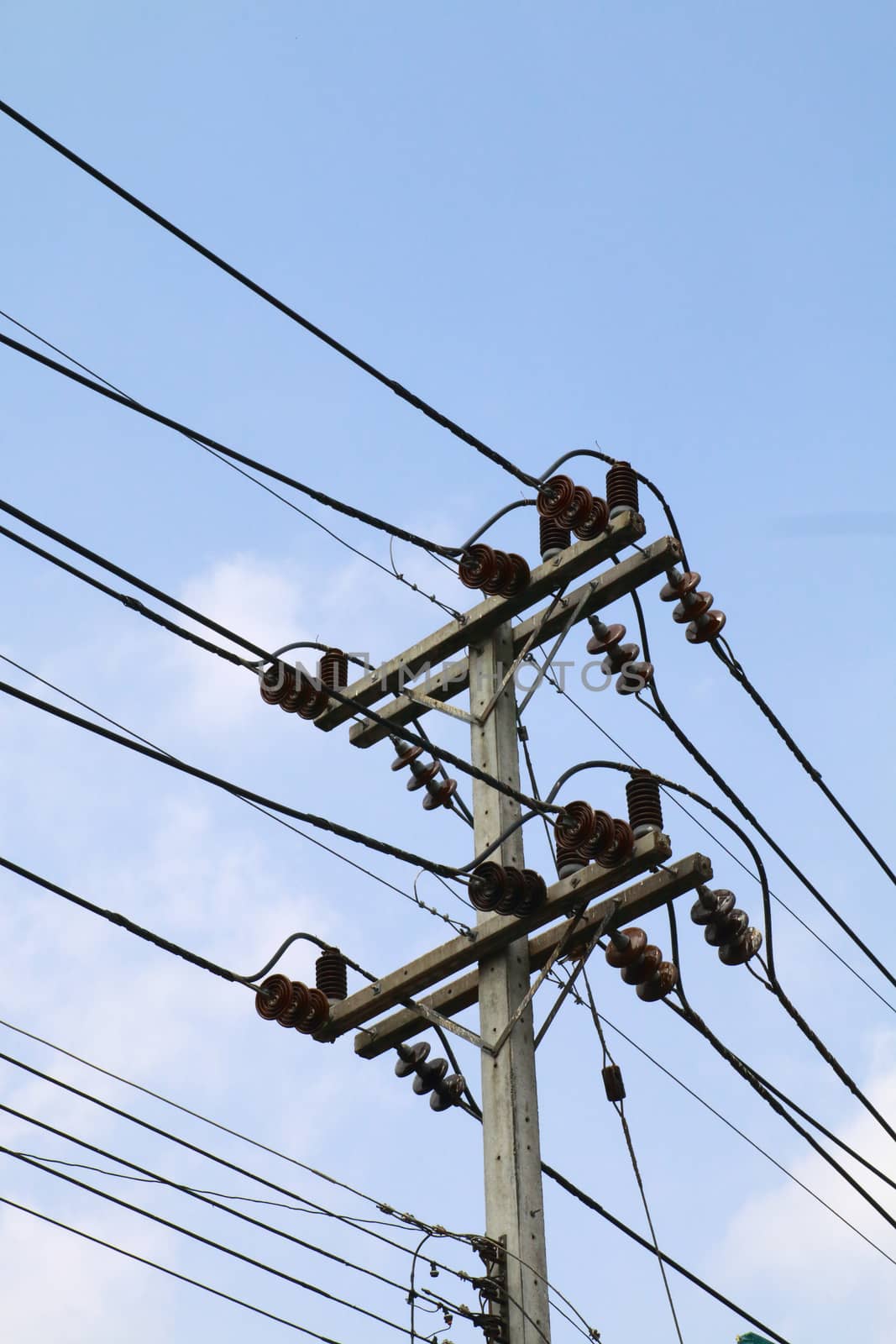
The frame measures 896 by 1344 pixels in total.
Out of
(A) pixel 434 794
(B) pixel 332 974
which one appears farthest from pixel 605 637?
(B) pixel 332 974

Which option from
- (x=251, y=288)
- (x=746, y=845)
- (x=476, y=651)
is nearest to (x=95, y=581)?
(x=251, y=288)

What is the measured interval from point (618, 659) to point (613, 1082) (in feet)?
8.41

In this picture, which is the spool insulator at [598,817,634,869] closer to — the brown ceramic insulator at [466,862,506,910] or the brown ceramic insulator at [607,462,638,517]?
the brown ceramic insulator at [466,862,506,910]

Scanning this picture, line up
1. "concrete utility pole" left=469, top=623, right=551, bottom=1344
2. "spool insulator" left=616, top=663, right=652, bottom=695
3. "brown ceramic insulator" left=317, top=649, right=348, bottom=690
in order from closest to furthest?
1. "concrete utility pole" left=469, top=623, right=551, bottom=1344
2. "brown ceramic insulator" left=317, top=649, right=348, bottom=690
3. "spool insulator" left=616, top=663, right=652, bottom=695

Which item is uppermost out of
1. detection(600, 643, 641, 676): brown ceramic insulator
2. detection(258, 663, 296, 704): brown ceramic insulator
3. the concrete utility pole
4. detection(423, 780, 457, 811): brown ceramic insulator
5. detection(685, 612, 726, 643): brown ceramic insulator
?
detection(685, 612, 726, 643): brown ceramic insulator

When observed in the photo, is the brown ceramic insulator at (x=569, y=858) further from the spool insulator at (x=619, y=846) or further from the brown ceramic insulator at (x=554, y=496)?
the brown ceramic insulator at (x=554, y=496)

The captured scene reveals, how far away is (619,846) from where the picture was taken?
9266mm

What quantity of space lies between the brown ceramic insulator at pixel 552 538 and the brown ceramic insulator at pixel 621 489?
13.2 inches

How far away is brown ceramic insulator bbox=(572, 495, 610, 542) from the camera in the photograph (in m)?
10.3

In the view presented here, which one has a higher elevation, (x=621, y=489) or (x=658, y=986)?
(x=621, y=489)

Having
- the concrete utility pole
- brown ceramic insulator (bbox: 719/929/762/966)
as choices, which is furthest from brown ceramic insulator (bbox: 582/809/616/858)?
brown ceramic insulator (bbox: 719/929/762/966)

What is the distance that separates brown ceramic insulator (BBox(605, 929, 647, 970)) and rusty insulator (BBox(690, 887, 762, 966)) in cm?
37

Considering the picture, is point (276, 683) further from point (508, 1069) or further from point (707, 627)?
point (707, 627)

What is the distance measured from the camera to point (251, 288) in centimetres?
884
